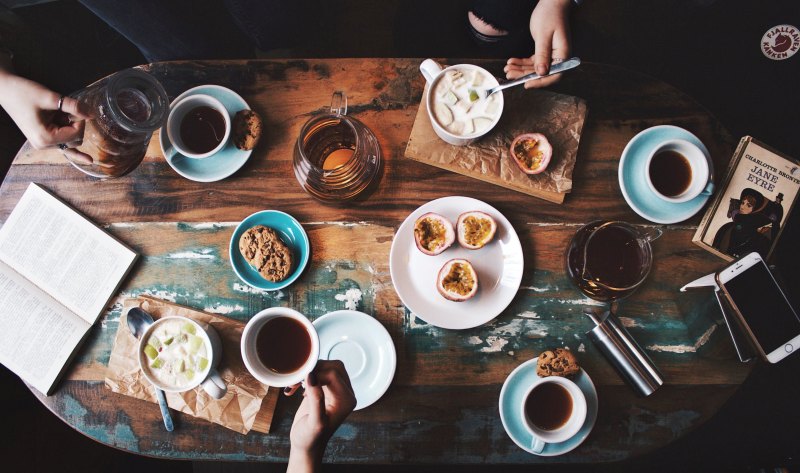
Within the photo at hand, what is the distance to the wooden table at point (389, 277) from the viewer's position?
171cm

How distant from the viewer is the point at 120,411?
1.75 m

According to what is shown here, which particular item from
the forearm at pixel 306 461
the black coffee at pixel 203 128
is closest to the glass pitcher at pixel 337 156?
the black coffee at pixel 203 128

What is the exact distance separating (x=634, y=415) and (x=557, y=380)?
340mm

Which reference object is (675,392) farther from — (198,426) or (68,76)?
(68,76)

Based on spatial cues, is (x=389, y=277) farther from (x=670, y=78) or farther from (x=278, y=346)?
(x=670, y=78)

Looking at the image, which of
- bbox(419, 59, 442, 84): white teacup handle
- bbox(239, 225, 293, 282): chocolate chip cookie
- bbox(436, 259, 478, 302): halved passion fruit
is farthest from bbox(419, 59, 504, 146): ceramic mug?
bbox(239, 225, 293, 282): chocolate chip cookie

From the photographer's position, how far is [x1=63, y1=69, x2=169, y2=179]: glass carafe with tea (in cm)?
157

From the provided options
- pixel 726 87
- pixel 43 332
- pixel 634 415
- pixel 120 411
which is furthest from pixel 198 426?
pixel 726 87

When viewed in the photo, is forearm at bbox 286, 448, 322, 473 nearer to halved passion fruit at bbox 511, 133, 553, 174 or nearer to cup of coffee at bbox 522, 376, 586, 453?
cup of coffee at bbox 522, 376, 586, 453

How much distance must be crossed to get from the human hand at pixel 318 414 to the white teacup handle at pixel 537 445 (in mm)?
660

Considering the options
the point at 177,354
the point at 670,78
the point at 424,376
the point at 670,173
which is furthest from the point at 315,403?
the point at 670,78

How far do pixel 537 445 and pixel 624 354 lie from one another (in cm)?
43

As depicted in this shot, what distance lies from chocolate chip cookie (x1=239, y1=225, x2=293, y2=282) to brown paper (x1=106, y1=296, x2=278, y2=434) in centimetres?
24

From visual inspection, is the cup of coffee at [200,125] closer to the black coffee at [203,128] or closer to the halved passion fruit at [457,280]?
the black coffee at [203,128]
